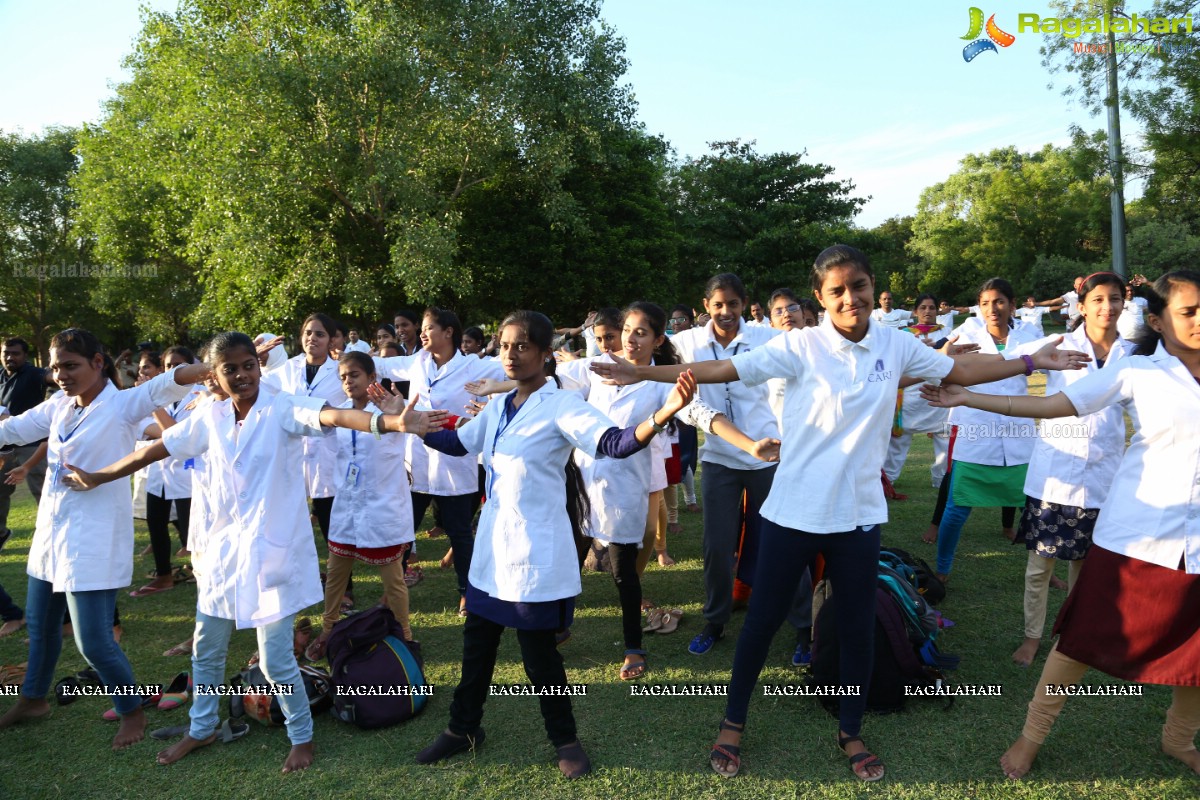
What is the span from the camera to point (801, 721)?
3.58 metres

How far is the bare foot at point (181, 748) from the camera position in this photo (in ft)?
11.3

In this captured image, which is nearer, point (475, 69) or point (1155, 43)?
point (1155, 43)

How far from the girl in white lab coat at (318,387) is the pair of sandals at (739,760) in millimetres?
2999

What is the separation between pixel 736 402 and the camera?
421cm

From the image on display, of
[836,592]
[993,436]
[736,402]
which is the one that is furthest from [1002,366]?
[993,436]

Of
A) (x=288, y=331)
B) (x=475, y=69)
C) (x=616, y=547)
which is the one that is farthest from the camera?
(x=288, y=331)

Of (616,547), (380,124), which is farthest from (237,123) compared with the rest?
(616,547)

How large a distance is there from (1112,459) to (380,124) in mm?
18101

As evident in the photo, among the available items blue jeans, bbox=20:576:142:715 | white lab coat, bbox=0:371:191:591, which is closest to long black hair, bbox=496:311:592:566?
white lab coat, bbox=0:371:191:591

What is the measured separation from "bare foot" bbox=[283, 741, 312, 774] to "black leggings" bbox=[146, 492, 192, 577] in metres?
3.26

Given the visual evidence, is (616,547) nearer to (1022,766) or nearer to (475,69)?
(1022,766)

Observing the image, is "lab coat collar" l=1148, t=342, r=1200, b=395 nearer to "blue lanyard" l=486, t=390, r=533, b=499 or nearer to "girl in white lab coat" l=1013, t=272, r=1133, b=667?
"girl in white lab coat" l=1013, t=272, r=1133, b=667

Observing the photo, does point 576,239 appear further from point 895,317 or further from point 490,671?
point 490,671

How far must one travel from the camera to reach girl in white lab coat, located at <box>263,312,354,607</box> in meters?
5.23
